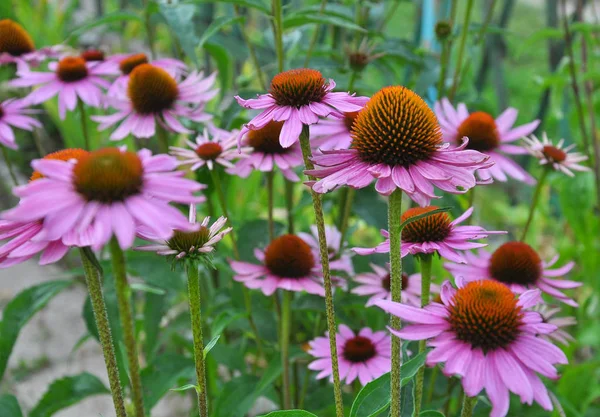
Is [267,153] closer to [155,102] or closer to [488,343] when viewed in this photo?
[155,102]

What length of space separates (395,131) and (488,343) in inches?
8.0

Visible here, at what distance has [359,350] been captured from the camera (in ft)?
2.60

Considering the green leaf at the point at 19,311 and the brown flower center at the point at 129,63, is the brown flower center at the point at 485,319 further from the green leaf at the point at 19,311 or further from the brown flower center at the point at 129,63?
the brown flower center at the point at 129,63

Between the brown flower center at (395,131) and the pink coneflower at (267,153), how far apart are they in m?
0.30

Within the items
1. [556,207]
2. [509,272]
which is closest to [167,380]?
[509,272]

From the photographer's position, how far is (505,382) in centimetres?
47

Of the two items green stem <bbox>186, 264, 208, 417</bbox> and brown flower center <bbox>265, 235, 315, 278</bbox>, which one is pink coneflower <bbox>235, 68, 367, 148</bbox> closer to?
green stem <bbox>186, 264, 208, 417</bbox>

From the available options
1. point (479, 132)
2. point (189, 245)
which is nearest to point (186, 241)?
point (189, 245)

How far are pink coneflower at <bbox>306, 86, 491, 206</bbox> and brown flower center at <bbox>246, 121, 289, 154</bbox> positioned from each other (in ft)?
1.00

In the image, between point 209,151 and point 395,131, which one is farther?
point 209,151

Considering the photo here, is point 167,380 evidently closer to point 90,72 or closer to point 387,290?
point 387,290

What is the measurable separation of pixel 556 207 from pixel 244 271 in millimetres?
1709

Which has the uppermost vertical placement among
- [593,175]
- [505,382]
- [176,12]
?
[176,12]

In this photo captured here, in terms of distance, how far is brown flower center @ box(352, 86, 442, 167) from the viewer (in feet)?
1.73
